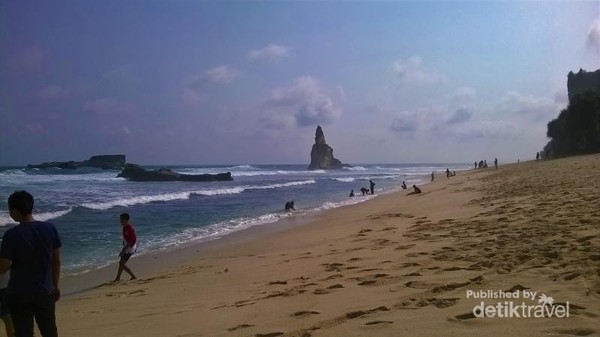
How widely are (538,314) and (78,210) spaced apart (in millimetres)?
25128

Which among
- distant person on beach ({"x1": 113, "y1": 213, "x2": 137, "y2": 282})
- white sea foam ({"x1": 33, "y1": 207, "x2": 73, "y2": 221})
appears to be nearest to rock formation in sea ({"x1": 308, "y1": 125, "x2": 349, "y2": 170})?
white sea foam ({"x1": 33, "y1": 207, "x2": 73, "y2": 221})

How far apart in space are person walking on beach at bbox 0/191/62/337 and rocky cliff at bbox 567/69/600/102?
96026mm

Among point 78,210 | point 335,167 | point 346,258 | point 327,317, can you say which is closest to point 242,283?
point 346,258

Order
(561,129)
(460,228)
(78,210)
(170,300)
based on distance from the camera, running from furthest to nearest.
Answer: (561,129), (78,210), (460,228), (170,300)

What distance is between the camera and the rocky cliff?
83.1 metres

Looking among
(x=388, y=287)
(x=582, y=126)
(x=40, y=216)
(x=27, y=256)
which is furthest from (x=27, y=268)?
(x=582, y=126)

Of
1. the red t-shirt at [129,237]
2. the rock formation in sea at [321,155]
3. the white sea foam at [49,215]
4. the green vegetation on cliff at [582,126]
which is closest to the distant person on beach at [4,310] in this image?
the red t-shirt at [129,237]

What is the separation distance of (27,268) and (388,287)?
399cm

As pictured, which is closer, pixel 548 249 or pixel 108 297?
pixel 548 249

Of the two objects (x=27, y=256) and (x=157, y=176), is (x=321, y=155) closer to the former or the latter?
(x=157, y=176)

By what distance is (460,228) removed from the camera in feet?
31.8

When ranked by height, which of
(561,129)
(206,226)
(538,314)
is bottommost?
(206,226)

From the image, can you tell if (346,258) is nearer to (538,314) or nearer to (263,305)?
(263,305)

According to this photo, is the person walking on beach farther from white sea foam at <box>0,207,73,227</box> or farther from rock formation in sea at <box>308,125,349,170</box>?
rock formation in sea at <box>308,125,349,170</box>
